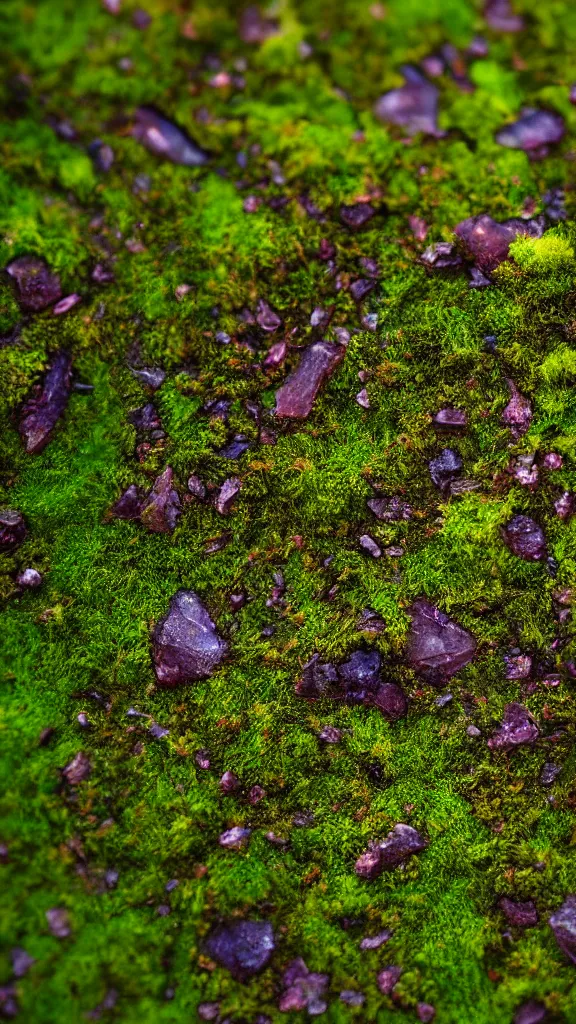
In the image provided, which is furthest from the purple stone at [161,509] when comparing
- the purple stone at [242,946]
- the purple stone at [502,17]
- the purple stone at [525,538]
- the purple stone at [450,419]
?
the purple stone at [502,17]

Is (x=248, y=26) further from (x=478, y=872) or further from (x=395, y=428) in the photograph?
(x=478, y=872)

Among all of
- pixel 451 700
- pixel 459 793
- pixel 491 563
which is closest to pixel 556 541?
pixel 491 563

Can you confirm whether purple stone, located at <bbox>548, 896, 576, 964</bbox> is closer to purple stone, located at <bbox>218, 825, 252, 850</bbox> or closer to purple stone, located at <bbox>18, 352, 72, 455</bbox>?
purple stone, located at <bbox>218, 825, 252, 850</bbox>

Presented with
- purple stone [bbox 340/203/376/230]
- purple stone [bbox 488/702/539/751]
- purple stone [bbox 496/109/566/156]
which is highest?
purple stone [bbox 340/203/376/230]

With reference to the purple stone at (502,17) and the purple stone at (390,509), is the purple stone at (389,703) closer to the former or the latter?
the purple stone at (390,509)

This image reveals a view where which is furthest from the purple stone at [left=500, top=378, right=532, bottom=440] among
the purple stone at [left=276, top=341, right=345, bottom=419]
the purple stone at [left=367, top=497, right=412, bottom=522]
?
the purple stone at [left=276, top=341, right=345, bottom=419]

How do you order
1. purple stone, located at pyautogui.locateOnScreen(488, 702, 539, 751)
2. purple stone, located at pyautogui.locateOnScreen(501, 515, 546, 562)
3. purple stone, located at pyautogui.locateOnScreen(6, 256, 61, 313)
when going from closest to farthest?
purple stone, located at pyautogui.locateOnScreen(488, 702, 539, 751) < purple stone, located at pyautogui.locateOnScreen(501, 515, 546, 562) < purple stone, located at pyautogui.locateOnScreen(6, 256, 61, 313)

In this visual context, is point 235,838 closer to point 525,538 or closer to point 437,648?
point 437,648
